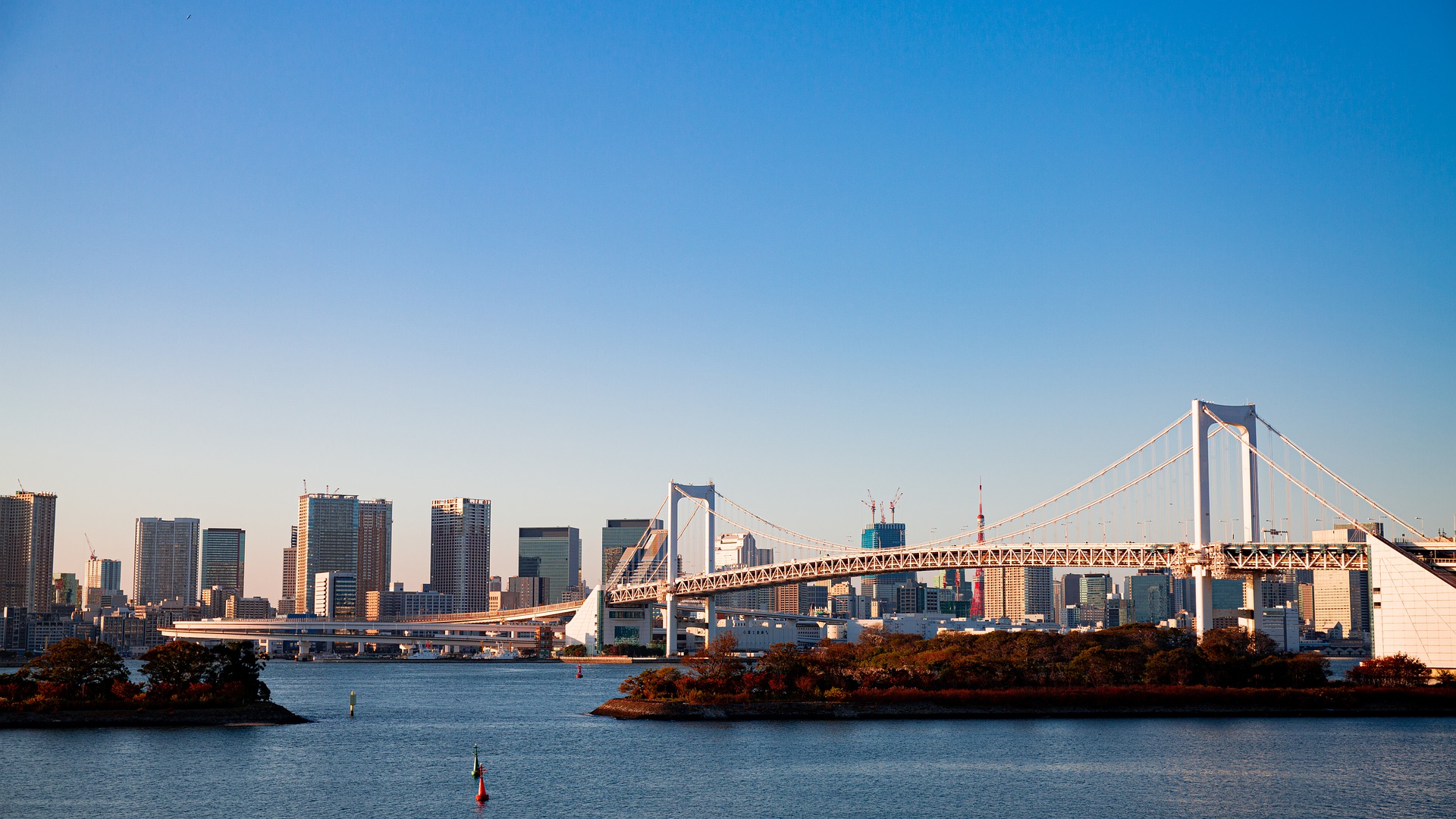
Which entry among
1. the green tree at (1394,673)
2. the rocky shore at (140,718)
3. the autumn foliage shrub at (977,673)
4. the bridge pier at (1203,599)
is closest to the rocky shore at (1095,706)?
the autumn foliage shrub at (977,673)

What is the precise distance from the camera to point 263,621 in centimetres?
15075

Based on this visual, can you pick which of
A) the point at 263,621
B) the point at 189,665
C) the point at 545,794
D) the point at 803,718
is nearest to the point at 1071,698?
the point at 803,718

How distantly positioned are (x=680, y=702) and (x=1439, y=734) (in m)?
24.1

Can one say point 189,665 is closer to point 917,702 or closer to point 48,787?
point 48,787

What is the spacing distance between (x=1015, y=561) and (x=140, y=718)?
5153 centimetres

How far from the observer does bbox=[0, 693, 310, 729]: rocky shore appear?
4462 cm

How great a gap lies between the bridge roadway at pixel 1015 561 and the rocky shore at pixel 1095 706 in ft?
53.9

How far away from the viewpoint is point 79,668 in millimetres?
47531

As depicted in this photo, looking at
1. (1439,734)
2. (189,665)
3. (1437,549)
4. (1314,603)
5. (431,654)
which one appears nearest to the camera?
(1439,734)

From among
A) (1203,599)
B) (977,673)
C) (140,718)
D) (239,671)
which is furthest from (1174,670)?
(140,718)

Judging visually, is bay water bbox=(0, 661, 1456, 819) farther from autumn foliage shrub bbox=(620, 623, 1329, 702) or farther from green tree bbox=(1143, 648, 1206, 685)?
green tree bbox=(1143, 648, 1206, 685)

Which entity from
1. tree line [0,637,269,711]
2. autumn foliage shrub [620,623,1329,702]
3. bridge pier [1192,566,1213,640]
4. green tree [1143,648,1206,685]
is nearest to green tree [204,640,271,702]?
tree line [0,637,269,711]

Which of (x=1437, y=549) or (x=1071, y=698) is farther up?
(x=1437, y=549)

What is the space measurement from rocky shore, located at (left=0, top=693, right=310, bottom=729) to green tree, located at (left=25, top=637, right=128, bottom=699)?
1533mm
